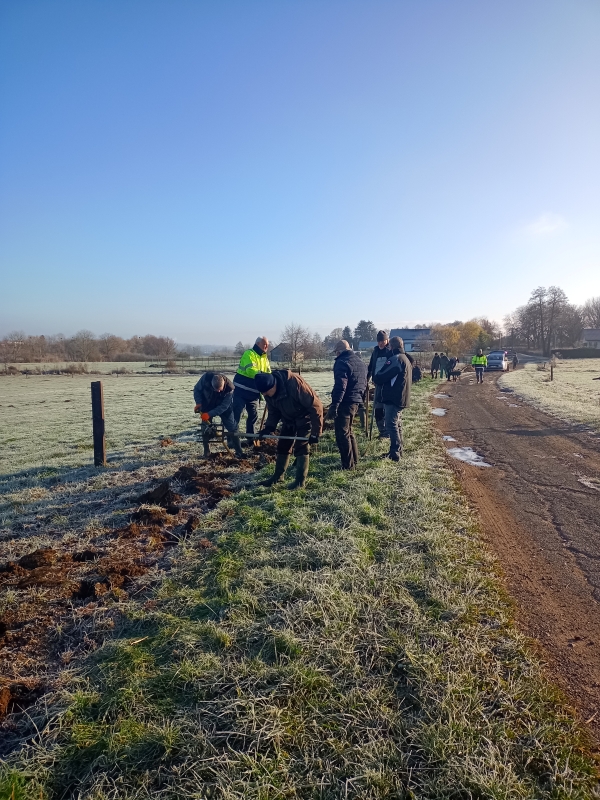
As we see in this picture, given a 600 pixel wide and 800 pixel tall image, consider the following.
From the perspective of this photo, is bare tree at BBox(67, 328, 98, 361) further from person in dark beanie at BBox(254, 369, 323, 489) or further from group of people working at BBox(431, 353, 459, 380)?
person in dark beanie at BBox(254, 369, 323, 489)

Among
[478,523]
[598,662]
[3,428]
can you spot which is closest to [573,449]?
[478,523]

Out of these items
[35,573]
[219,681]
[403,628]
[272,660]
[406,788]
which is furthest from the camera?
[35,573]

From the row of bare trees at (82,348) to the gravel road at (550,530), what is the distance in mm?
63124

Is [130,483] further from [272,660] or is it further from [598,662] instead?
[598,662]

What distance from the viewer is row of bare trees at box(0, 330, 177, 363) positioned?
61875 mm

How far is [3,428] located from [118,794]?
50.3 feet

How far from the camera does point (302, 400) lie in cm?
643

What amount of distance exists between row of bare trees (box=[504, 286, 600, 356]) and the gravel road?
2639 inches

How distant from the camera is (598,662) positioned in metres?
2.99

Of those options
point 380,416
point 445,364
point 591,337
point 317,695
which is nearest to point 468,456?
point 380,416

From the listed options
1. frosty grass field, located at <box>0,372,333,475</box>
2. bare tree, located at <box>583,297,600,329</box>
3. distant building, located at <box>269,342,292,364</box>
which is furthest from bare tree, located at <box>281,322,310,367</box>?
bare tree, located at <box>583,297,600,329</box>

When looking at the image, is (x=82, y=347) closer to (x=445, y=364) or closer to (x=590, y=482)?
(x=445, y=364)

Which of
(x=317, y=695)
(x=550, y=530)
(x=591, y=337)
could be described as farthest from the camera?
(x=591, y=337)

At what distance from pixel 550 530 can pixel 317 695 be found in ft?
12.2
